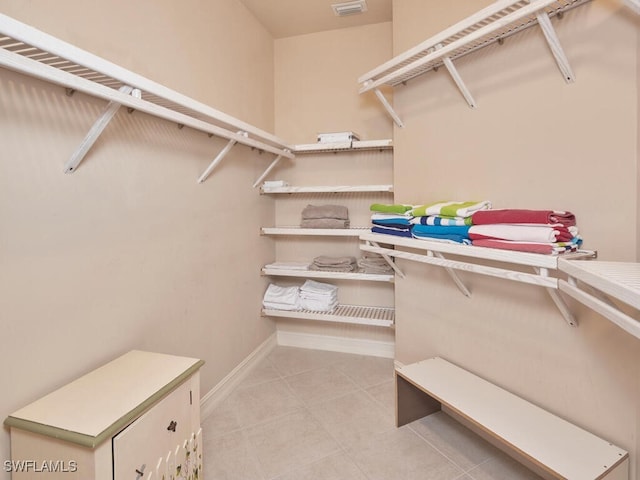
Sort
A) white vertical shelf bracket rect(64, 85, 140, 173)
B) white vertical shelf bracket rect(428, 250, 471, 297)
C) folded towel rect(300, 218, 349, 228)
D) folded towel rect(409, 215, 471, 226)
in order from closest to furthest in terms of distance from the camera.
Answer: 1. white vertical shelf bracket rect(64, 85, 140, 173)
2. folded towel rect(409, 215, 471, 226)
3. white vertical shelf bracket rect(428, 250, 471, 297)
4. folded towel rect(300, 218, 349, 228)

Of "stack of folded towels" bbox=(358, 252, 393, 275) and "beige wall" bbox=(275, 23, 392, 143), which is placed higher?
"beige wall" bbox=(275, 23, 392, 143)

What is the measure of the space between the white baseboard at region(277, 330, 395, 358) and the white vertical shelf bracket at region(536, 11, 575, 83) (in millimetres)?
2142

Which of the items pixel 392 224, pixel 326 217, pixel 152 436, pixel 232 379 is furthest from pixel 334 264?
pixel 152 436

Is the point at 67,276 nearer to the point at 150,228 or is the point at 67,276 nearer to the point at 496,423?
the point at 150,228

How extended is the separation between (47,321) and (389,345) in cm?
232

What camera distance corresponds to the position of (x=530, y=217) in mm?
1285

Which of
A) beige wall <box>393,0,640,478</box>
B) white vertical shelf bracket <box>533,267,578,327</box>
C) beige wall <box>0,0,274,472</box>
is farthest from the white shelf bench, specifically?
beige wall <box>0,0,274,472</box>

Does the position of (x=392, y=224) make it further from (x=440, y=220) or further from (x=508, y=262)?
(x=508, y=262)

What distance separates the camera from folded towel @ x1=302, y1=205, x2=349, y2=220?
2748mm

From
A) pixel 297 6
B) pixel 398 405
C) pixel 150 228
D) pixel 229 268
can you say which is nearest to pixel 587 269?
pixel 398 405

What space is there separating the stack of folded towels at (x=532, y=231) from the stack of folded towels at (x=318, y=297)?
5.11ft

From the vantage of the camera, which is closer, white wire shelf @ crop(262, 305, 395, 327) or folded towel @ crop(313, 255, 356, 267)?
white wire shelf @ crop(262, 305, 395, 327)

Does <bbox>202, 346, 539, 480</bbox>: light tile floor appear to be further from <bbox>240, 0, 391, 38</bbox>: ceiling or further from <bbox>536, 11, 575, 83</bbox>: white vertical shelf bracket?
<bbox>240, 0, 391, 38</bbox>: ceiling

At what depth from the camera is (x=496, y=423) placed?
4.78 ft
